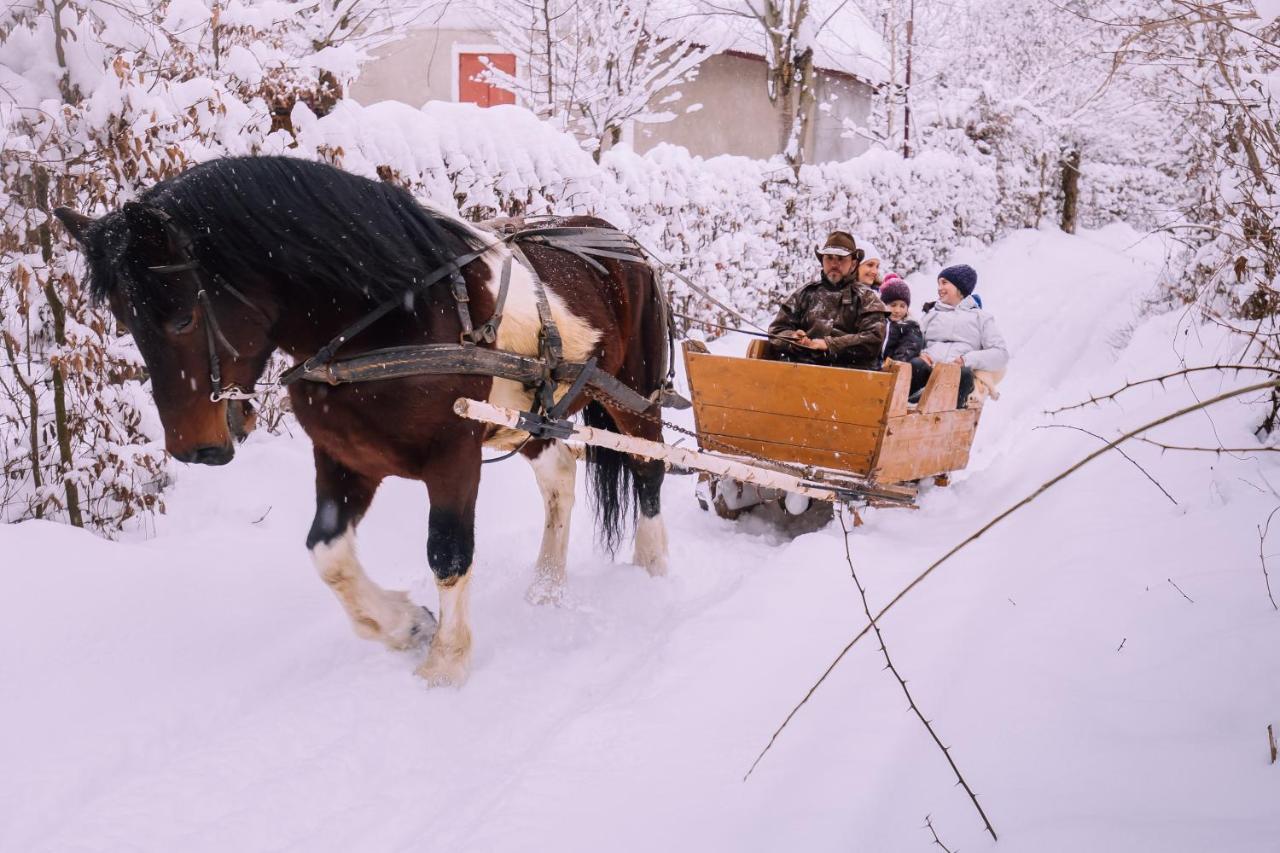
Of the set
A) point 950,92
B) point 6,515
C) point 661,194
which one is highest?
point 950,92

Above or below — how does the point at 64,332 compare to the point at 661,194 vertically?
below

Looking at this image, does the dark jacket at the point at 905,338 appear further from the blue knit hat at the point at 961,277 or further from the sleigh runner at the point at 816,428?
the sleigh runner at the point at 816,428

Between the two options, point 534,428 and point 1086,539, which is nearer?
point 534,428

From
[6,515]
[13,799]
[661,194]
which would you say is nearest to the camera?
[13,799]

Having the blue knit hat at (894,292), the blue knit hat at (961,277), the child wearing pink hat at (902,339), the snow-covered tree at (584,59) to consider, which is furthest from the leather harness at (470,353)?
the snow-covered tree at (584,59)

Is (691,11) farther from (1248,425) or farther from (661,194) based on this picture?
(1248,425)

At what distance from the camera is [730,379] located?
491cm

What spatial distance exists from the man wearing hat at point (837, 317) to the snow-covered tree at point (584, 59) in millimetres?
6559

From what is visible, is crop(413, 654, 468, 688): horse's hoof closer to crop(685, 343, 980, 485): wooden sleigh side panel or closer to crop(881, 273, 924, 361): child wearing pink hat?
crop(685, 343, 980, 485): wooden sleigh side panel

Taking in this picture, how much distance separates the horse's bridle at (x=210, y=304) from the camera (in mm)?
2630

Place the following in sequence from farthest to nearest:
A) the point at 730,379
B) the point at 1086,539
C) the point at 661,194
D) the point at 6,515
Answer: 1. the point at 661,194
2. the point at 730,379
3. the point at 6,515
4. the point at 1086,539

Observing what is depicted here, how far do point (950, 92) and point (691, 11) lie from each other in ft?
26.6

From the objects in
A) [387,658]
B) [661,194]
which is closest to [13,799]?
[387,658]

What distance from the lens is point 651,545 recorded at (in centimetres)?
443
